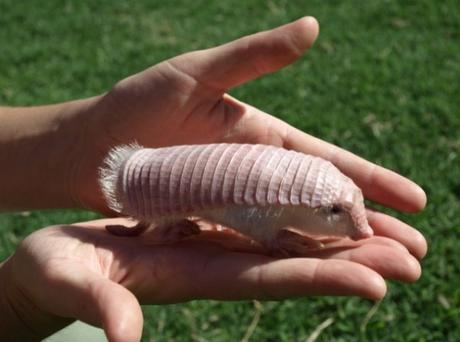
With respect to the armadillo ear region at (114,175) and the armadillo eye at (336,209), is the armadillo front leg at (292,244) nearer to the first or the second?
the armadillo eye at (336,209)

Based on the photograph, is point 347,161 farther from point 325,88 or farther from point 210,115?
point 325,88

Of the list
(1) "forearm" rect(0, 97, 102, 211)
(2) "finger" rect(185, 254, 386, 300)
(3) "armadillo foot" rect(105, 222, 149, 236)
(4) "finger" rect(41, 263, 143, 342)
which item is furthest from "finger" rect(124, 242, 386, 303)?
(1) "forearm" rect(0, 97, 102, 211)

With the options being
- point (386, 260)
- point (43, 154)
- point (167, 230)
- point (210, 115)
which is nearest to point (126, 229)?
point (167, 230)

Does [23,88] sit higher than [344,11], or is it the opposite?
[344,11]

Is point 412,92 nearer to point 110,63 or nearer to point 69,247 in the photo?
point 110,63

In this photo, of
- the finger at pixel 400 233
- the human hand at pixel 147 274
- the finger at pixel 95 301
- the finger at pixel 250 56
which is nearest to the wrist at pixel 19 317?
the human hand at pixel 147 274

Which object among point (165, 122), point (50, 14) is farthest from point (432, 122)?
point (50, 14)
